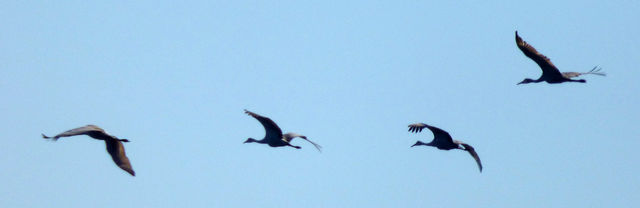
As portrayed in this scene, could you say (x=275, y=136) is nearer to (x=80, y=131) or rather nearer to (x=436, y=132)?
(x=436, y=132)

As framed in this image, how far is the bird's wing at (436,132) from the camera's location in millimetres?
39312

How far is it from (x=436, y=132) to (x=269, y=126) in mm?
5493

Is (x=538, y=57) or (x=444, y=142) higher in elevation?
(x=538, y=57)

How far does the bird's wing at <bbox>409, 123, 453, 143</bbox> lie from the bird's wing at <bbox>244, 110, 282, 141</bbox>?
4.27m

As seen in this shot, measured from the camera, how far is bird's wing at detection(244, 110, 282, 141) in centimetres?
3728

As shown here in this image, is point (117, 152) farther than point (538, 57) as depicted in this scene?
No

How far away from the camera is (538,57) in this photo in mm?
41469

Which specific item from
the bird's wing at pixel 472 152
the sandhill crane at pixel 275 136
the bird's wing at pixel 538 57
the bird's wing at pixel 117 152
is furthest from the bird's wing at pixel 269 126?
the bird's wing at pixel 538 57

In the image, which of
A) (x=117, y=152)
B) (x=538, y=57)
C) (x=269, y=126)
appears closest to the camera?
(x=117, y=152)

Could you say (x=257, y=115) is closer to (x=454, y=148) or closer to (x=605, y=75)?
(x=454, y=148)

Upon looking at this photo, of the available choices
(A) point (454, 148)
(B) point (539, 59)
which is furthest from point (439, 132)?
(B) point (539, 59)

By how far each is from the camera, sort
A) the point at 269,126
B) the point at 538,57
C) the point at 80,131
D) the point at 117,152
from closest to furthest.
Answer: the point at 80,131 < the point at 117,152 < the point at 269,126 < the point at 538,57

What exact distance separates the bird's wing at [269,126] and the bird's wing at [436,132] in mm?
4266

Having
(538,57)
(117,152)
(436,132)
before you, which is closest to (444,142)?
(436,132)
